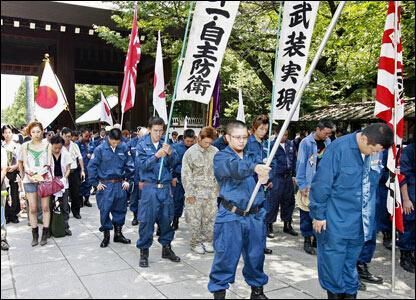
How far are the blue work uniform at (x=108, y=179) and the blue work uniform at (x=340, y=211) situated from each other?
11.6 ft

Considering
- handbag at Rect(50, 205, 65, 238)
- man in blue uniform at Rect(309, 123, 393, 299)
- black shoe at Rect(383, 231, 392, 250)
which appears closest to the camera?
man in blue uniform at Rect(309, 123, 393, 299)

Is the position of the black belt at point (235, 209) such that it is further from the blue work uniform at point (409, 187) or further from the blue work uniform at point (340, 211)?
the blue work uniform at point (409, 187)

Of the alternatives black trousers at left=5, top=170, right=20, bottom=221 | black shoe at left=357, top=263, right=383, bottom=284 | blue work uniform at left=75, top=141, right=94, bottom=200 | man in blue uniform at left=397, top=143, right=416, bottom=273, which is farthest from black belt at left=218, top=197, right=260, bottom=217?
blue work uniform at left=75, top=141, right=94, bottom=200

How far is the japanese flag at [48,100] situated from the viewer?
7.52m

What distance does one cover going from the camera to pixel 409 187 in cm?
552

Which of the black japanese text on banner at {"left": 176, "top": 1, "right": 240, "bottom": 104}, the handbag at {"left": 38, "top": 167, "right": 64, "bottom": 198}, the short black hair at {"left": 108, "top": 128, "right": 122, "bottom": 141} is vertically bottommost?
the handbag at {"left": 38, "top": 167, "right": 64, "bottom": 198}

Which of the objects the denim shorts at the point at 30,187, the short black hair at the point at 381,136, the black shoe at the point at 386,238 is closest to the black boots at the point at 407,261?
the black shoe at the point at 386,238

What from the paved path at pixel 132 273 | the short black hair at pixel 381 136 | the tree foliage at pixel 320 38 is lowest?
the paved path at pixel 132 273

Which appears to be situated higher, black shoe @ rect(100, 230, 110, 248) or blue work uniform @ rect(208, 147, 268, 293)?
blue work uniform @ rect(208, 147, 268, 293)

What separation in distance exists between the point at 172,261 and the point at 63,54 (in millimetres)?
13227

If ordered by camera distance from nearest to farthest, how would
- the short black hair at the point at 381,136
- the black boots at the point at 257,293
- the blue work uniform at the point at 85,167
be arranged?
the short black hair at the point at 381,136, the black boots at the point at 257,293, the blue work uniform at the point at 85,167

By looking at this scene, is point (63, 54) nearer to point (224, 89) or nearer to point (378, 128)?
point (224, 89)

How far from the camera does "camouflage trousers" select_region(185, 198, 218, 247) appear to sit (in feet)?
20.1

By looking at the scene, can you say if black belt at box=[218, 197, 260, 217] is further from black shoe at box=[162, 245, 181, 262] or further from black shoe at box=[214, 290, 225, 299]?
black shoe at box=[162, 245, 181, 262]
